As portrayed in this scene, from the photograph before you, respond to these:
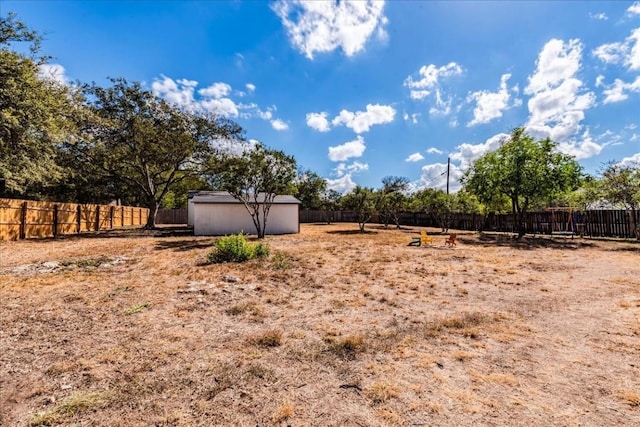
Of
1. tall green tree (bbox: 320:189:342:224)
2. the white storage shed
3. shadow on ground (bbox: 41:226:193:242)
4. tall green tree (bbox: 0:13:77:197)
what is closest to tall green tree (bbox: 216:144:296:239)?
the white storage shed

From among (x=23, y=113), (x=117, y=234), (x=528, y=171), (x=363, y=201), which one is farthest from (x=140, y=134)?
(x=528, y=171)

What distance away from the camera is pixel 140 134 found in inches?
745

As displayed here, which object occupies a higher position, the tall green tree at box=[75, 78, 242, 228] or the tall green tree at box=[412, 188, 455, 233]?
the tall green tree at box=[75, 78, 242, 228]

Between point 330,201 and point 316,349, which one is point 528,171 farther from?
point 330,201

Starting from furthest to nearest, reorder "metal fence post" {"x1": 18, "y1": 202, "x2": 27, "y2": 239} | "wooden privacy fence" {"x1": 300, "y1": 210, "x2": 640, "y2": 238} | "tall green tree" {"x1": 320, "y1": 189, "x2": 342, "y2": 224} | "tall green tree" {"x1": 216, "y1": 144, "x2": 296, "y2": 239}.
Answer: "tall green tree" {"x1": 320, "y1": 189, "x2": 342, "y2": 224}, "wooden privacy fence" {"x1": 300, "y1": 210, "x2": 640, "y2": 238}, "tall green tree" {"x1": 216, "y1": 144, "x2": 296, "y2": 239}, "metal fence post" {"x1": 18, "y1": 202, "x2": 27, "y2": 239}

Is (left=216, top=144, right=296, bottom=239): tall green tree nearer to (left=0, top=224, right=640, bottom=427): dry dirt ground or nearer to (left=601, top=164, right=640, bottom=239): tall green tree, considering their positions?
(left=0, top=224, right=640, bottom=427): dry dirt ground

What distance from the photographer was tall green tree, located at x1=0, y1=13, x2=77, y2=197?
1011 centimetres

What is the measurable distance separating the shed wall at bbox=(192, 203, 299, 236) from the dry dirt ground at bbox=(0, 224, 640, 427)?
460 inches

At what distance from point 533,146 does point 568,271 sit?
10896mm

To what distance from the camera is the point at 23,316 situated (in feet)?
15.8

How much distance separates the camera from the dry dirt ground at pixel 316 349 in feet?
8.49

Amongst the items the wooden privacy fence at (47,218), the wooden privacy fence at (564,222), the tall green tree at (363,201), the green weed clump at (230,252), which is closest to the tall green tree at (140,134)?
the wooden privacy fence at (47,218)

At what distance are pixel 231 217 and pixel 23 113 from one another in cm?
1127

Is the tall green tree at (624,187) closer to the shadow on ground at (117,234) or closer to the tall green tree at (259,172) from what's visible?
the tall green tree at (259,172)
